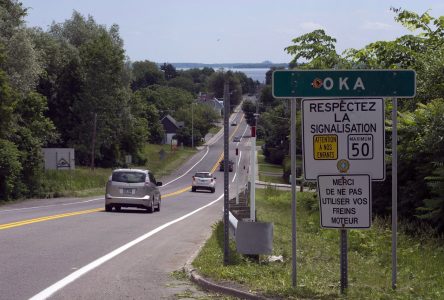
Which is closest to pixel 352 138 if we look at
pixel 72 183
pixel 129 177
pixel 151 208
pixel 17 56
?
pixel 129 177

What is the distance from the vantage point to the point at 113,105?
7594 cm

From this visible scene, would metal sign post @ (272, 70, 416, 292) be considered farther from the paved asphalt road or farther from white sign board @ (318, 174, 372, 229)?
the paved asphalt road

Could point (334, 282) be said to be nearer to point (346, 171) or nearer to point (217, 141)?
point (346, 171)

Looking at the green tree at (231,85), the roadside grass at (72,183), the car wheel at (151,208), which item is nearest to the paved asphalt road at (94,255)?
the car wheel at (151,208)

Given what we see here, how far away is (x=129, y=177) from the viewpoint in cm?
2733

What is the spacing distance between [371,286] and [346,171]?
160 cm

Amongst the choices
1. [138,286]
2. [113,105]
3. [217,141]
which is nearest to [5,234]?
[138,286]

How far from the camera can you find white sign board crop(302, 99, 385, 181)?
9391 mm

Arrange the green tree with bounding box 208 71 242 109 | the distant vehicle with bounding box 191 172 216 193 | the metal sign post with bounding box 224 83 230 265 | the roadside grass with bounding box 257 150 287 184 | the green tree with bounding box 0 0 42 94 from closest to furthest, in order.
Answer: the metal sign post with bounding box 224 83 230 265 → the green tree with bounding box 208 71 242 109 → the green tree with bounding box 0 0 42 94 → the distant vehicle with bounding box 191 172 216 193 → the roadside grass with bounding box 257 150 287 184

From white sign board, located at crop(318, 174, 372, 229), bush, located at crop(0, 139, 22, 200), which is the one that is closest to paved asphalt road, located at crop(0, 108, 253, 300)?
white sign board, located at crop(318, 174, 372, 229)

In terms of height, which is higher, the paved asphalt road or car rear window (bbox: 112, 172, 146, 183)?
car rear window (bbox: 112, 172, 146, 183)

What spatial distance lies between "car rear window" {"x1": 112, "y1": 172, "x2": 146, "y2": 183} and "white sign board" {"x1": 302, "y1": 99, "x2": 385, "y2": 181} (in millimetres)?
18306

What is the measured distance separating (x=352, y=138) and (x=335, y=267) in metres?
3.13

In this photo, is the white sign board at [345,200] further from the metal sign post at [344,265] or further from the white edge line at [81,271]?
the white edge line at [81,271]
